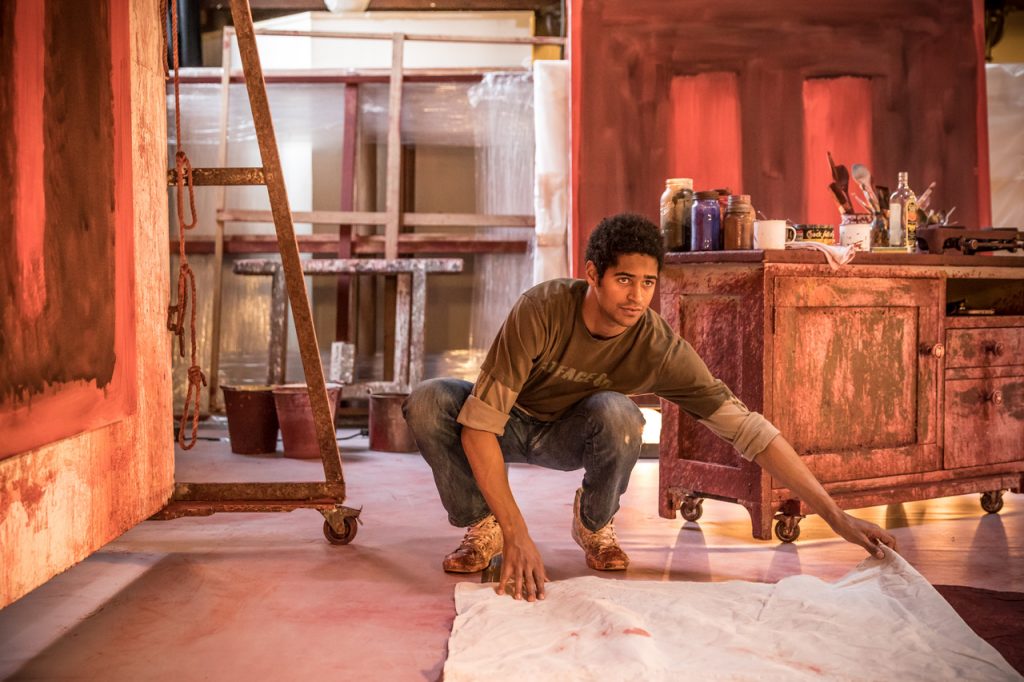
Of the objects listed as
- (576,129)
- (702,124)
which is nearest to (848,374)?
(702,124)

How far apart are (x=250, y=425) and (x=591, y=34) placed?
275 cm

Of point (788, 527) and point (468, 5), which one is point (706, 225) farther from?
point (468, 5)

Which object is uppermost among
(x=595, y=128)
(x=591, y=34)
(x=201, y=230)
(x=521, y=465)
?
(x=591, y=34)

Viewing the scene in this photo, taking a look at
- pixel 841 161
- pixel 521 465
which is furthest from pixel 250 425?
pixel 841 161

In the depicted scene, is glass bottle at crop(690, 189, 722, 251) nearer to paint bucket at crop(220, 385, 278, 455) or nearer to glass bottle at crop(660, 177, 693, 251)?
glass bottle at crop(660, 177, 693, 251)

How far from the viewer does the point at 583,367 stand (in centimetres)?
255

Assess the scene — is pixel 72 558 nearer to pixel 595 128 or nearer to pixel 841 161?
pixel 595 128

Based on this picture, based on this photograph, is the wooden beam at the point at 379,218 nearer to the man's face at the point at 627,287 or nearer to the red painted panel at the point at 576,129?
the red painted panel at the point at 576,129

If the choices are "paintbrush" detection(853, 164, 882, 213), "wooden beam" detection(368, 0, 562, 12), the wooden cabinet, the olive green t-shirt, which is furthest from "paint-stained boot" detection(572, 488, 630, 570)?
"wooden beam" detection(368, 0, 562, 12)

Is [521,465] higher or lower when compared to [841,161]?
lower

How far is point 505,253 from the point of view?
5.89 metres

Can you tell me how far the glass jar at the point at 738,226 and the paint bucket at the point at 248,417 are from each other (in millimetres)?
2666

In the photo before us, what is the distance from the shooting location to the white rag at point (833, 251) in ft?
9.76

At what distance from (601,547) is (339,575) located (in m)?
0.73
